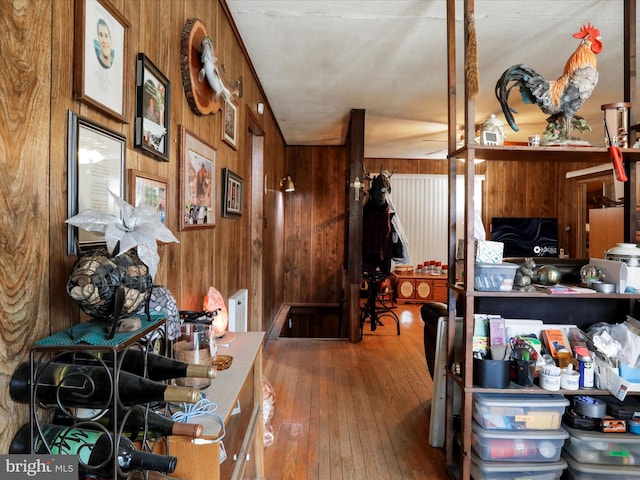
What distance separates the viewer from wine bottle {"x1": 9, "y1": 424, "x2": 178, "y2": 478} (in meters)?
0.71

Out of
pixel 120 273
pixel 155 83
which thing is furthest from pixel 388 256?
pixel 120 273

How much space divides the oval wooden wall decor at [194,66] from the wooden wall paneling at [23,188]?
93 centimetres

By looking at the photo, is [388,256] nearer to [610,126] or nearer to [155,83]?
[610,126]

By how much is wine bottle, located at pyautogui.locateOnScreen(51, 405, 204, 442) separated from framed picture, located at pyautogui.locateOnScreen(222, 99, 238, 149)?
192 cm

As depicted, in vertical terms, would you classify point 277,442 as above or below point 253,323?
below

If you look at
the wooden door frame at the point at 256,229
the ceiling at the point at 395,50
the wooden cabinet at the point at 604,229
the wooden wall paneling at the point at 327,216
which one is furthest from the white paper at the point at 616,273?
the wooden wall paneling at the point at 327,216

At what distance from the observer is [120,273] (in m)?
0.79

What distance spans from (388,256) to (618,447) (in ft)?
10.6

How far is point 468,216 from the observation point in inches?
71.2

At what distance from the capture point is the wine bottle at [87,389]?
728 millimetres

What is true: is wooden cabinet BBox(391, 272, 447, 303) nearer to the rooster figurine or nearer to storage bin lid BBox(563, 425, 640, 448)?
storage bin lid BBox(563, 425, 640, 448)

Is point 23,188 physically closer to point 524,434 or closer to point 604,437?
point 524,434

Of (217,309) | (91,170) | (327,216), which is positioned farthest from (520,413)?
(327,216)

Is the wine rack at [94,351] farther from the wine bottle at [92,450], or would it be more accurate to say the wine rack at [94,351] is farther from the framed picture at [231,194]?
the framed picture at [231,194]
